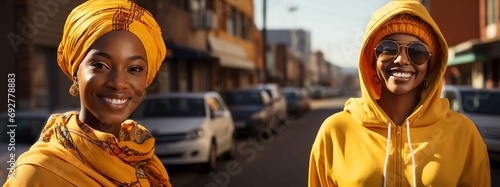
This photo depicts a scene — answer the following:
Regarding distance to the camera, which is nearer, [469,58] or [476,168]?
[476,168]

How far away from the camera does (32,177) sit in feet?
5.59

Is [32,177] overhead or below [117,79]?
below

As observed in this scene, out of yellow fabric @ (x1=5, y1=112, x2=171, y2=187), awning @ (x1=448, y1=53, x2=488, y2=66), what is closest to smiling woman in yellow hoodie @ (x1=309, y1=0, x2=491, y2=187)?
yellow fabric @ (x1=5, y1=112, x2=171, y2=187)

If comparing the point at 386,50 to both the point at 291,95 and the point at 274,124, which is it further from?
the point at 291,95

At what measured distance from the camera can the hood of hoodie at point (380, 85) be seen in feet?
8.36

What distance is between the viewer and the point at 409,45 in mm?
2537

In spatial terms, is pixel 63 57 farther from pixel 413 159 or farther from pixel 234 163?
pixel 234 163

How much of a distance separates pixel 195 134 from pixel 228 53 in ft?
73.6

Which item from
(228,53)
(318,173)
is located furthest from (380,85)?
(228,53)

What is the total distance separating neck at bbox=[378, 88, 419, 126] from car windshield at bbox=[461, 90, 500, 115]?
28.4ft

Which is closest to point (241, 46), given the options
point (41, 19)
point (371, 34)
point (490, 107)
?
point (41, 19)

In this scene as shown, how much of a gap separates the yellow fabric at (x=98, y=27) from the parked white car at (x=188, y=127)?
7.17m

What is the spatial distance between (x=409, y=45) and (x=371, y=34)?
192 millimetres

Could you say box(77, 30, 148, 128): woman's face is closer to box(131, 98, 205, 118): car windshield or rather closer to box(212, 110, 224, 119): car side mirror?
box(131, 98, 205, 118): car windshield
